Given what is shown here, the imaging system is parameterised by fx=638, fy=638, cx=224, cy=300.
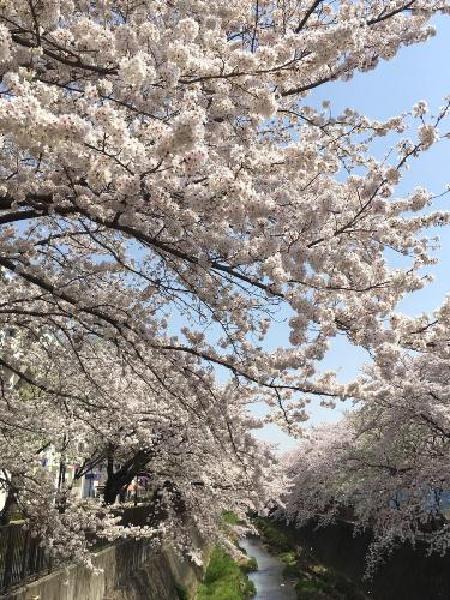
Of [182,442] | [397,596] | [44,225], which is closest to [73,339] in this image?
[44,225]

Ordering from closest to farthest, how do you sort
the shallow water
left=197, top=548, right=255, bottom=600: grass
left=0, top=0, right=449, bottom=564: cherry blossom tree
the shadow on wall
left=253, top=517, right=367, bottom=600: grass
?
left=0, top=0, right=449, bottom=564: cherry blossom tree < the shadow on wall < left=197, top=548, right=255, bottom=600: grass < left=253, top=517, right=367, bottom=600: grass < the shallow water

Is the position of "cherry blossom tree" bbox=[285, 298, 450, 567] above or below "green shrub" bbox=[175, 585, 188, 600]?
above

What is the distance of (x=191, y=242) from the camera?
5.16m

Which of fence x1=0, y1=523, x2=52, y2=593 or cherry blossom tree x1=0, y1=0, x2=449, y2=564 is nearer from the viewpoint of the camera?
cherry blossom tree x1=0, y1=0, x2=449, y2=564

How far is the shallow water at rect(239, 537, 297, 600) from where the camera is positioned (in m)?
27.3

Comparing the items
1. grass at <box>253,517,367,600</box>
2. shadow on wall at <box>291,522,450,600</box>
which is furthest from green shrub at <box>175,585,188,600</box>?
grass at <box>253,517,367,600</box>

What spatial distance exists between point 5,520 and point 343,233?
1250 centimetres

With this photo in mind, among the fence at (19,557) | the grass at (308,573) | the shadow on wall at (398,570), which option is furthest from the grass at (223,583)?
the fence at (19,557)

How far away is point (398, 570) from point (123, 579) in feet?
33.4

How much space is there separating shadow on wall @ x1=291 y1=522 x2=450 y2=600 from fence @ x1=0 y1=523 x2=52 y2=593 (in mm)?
12241

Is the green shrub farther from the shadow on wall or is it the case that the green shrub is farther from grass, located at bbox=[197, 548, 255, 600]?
the shadow on wall

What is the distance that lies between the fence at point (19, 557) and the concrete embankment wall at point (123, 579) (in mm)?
208

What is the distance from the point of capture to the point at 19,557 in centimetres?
916

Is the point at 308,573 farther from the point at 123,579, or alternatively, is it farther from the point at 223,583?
the point at 123,579
